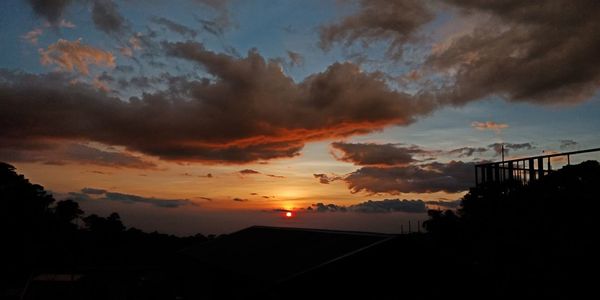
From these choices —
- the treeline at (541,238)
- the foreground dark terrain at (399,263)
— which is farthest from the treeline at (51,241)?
the treeline at (541,238)

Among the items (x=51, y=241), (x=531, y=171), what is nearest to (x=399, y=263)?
(x=531, y=171)

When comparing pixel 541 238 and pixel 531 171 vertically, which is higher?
pixel 531 171

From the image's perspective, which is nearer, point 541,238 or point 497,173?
point 541,238

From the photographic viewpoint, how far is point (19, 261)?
4600 centimetres

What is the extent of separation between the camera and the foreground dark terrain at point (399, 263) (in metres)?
16.8

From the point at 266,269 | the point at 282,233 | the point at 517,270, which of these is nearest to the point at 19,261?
the point at 282,233

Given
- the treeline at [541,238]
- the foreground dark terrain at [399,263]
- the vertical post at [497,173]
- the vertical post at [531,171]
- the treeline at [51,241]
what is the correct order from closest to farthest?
the foreground dark terrain at [399,263] < the treeline at [541,238] < the vertical post at [531,171] < the vertical post at [497,173] < the treeline at [51,241]

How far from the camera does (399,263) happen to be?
56.3 ft

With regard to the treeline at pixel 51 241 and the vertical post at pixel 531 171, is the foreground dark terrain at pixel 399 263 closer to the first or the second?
the vertical post at pixel 531 171

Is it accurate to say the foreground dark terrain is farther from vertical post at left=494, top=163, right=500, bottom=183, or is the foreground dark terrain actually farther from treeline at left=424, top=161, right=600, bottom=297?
vertical post at left=494, top=163, right=500, bottom=183

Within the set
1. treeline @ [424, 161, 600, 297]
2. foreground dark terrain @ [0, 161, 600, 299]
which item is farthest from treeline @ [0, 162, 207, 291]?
treeline @ [424, 161, 600, 297]

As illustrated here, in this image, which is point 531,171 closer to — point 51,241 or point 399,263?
point 399,263

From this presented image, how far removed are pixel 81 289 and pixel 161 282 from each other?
535 centimetres

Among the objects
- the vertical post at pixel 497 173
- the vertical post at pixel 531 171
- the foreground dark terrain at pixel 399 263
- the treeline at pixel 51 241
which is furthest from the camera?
the treeline at pixel 51 241
